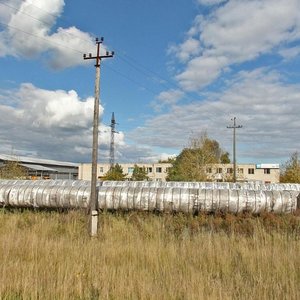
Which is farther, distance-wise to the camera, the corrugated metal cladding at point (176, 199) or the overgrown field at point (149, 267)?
the corrugated metal cladding at point (176, 199)

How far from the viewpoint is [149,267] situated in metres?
6.91

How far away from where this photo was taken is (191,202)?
14.5 metres

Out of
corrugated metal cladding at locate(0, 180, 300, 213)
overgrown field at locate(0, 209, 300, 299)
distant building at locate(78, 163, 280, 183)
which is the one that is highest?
distant building at locate(78, 163, 280, 183)

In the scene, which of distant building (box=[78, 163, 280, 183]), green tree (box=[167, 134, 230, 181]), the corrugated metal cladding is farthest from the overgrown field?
distant building (box=[78, 163, 280, 183])

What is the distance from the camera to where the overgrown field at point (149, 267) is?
5.20 meters

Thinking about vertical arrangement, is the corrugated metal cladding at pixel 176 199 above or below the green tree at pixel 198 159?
below

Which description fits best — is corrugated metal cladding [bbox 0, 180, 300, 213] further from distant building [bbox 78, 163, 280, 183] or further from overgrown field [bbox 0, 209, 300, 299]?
distant building [bbox 78, 163, 280, 183]

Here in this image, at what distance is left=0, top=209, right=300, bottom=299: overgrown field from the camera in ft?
17.1

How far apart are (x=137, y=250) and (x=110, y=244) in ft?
3.47

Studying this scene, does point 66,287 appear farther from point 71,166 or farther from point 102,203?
point 71,166

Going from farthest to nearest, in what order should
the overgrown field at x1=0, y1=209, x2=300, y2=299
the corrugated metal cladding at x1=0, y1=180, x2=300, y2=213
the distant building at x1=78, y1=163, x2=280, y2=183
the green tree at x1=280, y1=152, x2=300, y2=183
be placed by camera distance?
the distant building at x1=78, y1=163, x2=280, y2=183 < the green tree at x1=280, y1=152, x2=300, y2=183 < the corrugated metal cladding at x1=0, y1=180, x2=300, y2=213 < the overgrown field at x1=0, y1=209, x2=300, y2=299

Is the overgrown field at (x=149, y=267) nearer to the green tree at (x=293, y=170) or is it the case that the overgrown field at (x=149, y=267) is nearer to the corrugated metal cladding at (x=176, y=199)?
the corrugated metal cladding at (x=176, y=199)

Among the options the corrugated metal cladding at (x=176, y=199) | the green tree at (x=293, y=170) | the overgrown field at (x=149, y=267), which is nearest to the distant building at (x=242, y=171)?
the green tree at (x=293, y=170)

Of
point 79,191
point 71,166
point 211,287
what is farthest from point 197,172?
point 71,166
